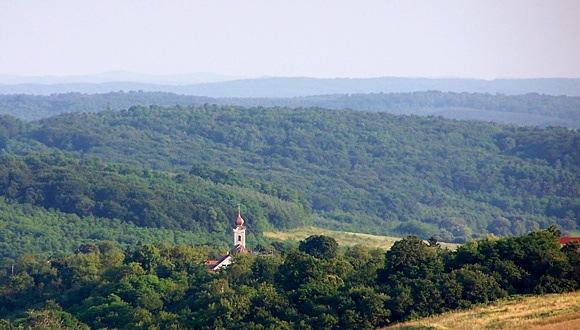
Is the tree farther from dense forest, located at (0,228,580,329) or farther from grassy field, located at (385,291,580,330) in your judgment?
grassy field, located at (385,291,580,330)

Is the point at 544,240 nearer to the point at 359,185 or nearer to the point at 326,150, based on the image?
the point at 359,185

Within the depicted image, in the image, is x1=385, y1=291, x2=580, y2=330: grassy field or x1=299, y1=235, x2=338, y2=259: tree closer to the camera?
x1=385, y1=291, x2=580, y2=330: grassy field

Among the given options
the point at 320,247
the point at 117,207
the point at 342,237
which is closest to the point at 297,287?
the point at 320,247

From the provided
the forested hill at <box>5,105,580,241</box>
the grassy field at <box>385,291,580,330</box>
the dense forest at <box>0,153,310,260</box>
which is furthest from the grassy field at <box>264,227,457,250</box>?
the grassy field at <box>385,291,580,330</box>

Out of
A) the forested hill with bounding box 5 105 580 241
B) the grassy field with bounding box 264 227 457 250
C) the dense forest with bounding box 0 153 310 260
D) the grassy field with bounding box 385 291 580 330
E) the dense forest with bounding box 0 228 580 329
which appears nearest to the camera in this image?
the grassy field with bounding box 385 291 580 330

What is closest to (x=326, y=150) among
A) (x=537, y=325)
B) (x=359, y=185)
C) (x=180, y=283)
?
(x=359, y=185)
